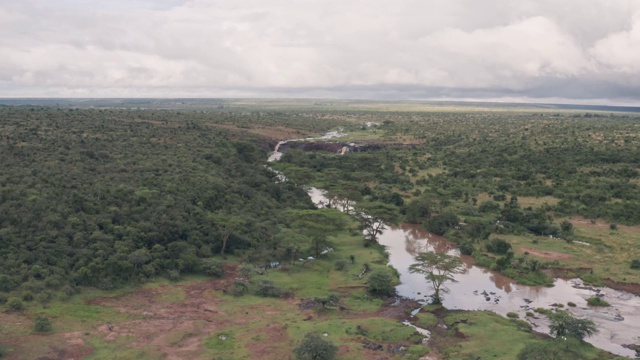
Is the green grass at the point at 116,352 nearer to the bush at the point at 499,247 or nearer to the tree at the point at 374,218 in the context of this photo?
the tree at the point at 374,218

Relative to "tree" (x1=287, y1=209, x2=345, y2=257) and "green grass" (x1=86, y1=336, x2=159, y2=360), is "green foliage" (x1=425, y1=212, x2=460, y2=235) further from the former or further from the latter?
"green grass" (x1=86, y1=336, x2=159, y2=360)

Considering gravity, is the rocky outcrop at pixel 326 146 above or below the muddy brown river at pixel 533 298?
above

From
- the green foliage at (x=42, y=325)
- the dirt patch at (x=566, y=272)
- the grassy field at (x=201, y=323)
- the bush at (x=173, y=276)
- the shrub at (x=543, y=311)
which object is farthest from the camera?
the dirt patch at (x=566, y=272)

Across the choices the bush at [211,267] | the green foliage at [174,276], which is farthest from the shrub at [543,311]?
the green foliage at [174,276]

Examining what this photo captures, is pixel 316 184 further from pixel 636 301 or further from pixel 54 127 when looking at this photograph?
pixel 636 301

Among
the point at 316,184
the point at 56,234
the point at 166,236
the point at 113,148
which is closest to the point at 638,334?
the point at 166,236

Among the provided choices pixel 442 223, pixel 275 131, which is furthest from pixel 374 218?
pixel 275 131

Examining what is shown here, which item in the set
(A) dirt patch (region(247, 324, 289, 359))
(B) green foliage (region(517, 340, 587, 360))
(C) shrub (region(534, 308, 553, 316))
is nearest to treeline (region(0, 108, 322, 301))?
(A) dirt patch (region(247, 324, 289, 359))
